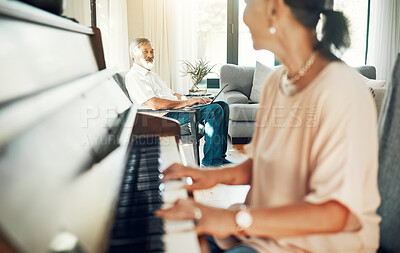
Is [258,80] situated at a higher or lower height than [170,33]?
lower

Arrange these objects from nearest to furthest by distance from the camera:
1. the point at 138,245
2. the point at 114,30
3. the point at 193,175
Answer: the point at 138,245, the point at 193,175, the point at 114,30

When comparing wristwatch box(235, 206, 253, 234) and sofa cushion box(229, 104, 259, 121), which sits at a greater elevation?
wristwatch box(235, 206, 253, 234)

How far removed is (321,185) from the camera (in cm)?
71

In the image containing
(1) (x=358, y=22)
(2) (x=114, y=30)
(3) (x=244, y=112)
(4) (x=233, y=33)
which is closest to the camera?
(3) (x=244, y=112)

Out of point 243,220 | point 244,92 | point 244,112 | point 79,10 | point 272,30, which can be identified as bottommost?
point 244,112

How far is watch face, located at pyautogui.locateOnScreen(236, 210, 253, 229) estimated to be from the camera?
730mm

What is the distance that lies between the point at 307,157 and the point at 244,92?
4.06 m

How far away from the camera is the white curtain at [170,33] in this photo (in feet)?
17.7

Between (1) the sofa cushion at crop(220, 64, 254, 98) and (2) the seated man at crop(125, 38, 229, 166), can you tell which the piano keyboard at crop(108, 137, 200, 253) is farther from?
(1) the sofa cushion at crop(220, 64, 254, 98)

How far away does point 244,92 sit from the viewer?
481 centimetres

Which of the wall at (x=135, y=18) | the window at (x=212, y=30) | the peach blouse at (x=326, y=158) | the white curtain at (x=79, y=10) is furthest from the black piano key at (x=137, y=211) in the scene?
the window at (x=212, y=30)

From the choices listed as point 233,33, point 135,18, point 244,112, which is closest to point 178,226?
point 244,112

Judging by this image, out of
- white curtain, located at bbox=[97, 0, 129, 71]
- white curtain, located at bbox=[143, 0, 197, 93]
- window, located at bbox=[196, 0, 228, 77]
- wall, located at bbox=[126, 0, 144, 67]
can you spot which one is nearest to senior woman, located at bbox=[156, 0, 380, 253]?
white curtain, located at bbox=[97, 0, 129, 71]

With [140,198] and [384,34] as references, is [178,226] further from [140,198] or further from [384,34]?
[384,34]
